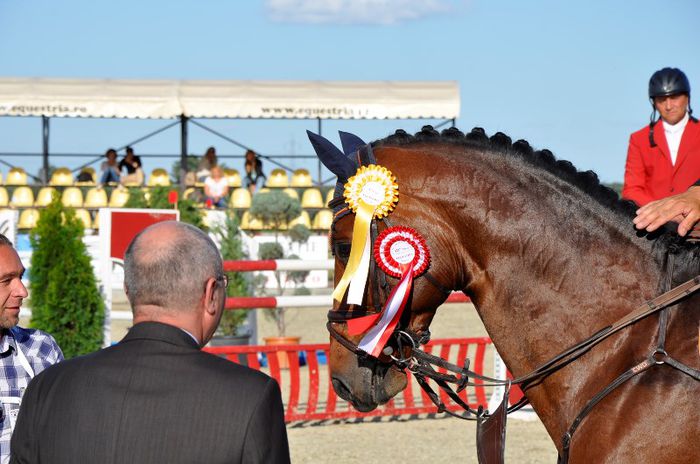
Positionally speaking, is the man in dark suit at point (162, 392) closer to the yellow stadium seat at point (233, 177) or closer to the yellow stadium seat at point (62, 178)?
the yellow stadium seat at point (233, 177)

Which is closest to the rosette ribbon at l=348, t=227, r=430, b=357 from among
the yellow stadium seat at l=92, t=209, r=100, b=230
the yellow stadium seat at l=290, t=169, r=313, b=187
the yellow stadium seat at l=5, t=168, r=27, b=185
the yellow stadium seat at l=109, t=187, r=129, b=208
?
the yellow stadium seat at l=92, t=209, r=100, b=230

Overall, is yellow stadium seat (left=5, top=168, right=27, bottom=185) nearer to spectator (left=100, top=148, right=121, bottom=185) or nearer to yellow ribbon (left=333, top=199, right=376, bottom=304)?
spectator (left=100, top=148, right=121, bottom=185)

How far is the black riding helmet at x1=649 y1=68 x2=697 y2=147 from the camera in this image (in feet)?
14.8

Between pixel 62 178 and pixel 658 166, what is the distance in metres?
19.4

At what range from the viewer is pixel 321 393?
1056 centimetres

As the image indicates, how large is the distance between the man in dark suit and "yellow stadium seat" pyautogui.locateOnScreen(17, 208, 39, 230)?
18.5 meters

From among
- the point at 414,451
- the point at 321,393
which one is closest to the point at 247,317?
the point at 321,393

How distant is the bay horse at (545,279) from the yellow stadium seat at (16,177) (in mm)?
20125

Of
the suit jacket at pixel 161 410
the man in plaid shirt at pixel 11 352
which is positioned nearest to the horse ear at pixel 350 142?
the man in plaid shirt at pixel 11 352

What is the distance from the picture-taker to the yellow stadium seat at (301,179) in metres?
22.1

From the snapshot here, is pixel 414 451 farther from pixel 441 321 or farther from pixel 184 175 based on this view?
pixel 184 175

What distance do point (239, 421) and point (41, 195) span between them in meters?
19.7

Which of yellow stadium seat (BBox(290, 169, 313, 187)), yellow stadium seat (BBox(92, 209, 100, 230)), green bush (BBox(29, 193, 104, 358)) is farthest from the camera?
yellow stadium seat (BBox(290, 169, 313, 187))

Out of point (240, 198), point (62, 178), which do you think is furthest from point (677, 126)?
point (62, 178)
